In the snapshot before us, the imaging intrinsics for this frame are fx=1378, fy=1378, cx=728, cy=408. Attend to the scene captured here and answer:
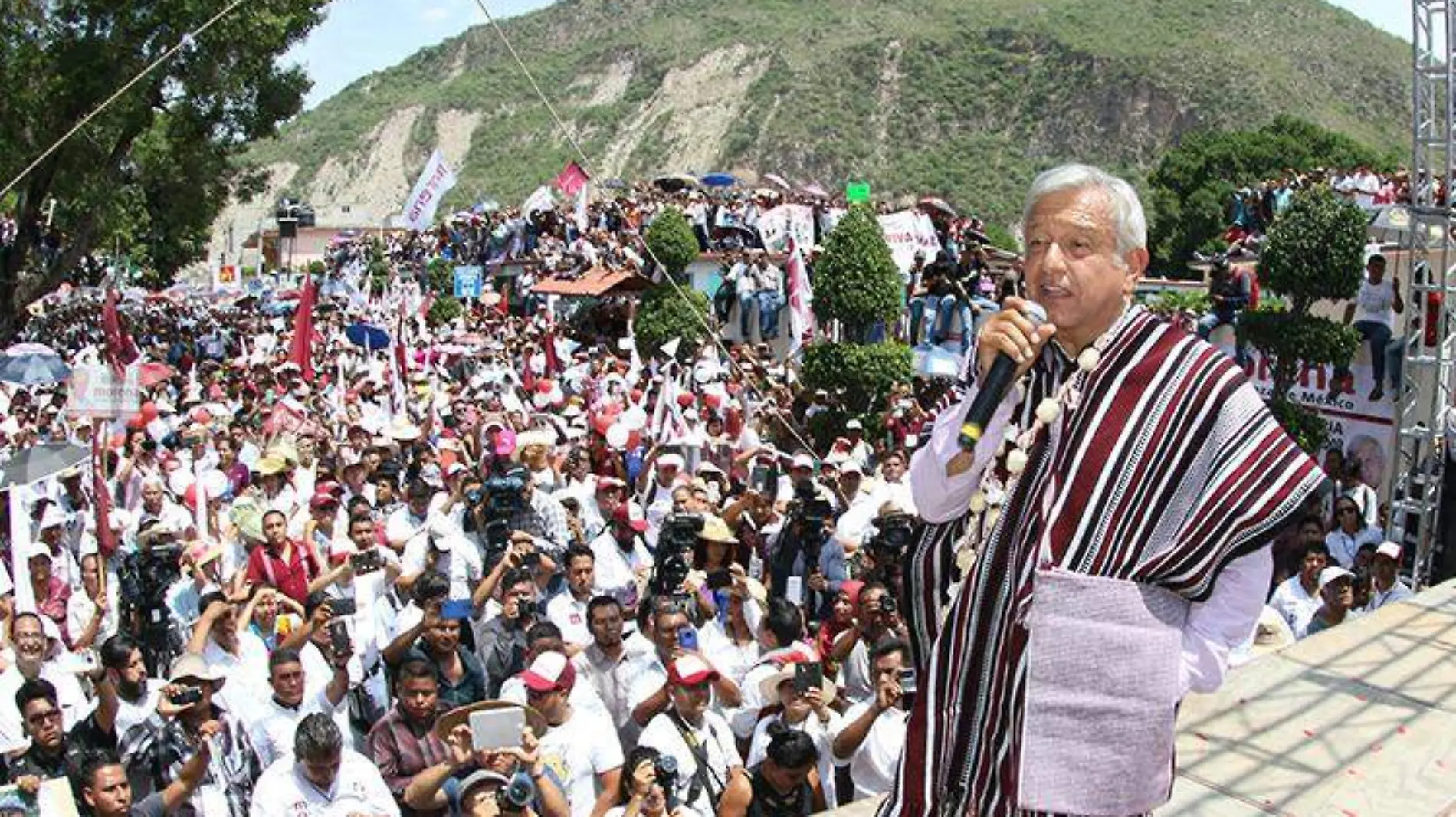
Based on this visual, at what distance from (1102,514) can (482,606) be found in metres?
4.32

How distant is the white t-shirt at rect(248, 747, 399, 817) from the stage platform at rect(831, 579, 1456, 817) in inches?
62.4

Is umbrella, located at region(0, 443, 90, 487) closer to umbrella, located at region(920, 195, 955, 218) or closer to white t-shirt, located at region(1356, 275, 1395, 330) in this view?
white t-shirt, located at region(1356, 275, 1395, 330)

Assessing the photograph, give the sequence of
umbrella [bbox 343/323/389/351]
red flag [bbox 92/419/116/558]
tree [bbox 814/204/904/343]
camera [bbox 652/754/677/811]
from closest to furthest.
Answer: camera [bbox 652/754/677/811] < red flag [bbox 92/419/116/558] < tree [bbox 814/204/904/343] < umbrella [bbox 343/323/389/351]

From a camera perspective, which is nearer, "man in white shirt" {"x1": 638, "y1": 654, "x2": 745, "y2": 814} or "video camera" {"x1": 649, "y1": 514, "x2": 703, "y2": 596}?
"man in white shirt" {"x1": 638, "y1": 654, "x2": 745, "y2": 814}

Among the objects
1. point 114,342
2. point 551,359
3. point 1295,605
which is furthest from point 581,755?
point 551,359

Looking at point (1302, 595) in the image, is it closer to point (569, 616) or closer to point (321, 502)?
point (569, 616)

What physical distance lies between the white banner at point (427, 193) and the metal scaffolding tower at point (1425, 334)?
14011 mm

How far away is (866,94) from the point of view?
279 feet

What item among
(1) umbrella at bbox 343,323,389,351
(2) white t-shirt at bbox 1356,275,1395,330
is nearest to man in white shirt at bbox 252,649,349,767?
(2) white t-shirt at bbox 1356,275,1395,330

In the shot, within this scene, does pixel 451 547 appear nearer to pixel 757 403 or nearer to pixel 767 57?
pixel 757 403

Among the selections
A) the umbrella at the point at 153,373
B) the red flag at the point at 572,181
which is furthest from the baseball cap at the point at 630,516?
the red flag at the point at 572,181

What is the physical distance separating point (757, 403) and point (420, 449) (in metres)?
4.55

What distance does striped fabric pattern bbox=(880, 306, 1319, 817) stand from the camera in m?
1.93

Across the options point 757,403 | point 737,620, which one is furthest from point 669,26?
point 737,620
